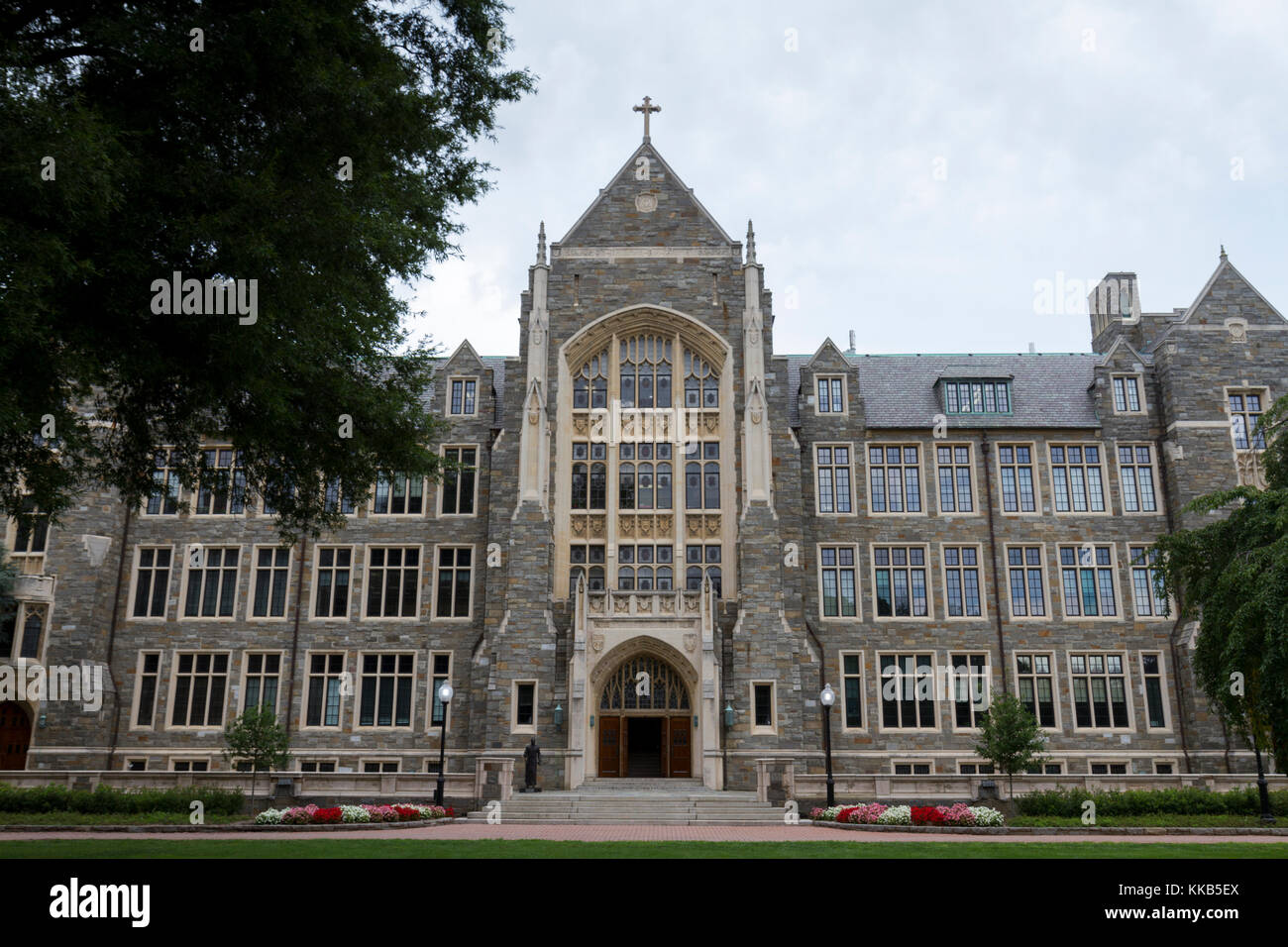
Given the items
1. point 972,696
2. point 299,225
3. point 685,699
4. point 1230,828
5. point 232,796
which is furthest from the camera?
point 972,696

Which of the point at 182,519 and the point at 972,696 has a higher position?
the point at 182,519

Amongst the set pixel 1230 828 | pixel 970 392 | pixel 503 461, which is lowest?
pixel 1230 828

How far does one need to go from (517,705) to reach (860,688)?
1092 centimetres

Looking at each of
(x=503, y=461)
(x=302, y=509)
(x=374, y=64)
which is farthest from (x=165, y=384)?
(x=503, y=461)

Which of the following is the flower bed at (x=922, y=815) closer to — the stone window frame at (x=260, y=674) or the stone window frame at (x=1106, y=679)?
the stone window frame at (x=1106, y=679)

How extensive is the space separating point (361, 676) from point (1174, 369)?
2861cm

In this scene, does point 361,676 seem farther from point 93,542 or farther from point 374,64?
point 374,64

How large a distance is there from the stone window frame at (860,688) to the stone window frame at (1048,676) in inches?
186

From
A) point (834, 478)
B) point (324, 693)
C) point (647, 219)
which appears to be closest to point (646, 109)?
point (647, 219)

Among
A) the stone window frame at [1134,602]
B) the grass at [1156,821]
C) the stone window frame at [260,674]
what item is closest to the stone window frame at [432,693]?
the stone window frame at [260,674]

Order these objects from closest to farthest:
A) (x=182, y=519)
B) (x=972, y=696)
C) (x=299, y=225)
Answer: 1. (x=299, y=225)
2. (x=972, y=696)
3. (x=182, y=519)

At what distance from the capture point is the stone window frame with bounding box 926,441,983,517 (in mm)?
33000

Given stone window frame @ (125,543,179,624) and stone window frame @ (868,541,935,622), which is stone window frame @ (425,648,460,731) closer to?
stone window frame @ (125,543,179,624)

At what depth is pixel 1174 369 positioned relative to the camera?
108 feet
